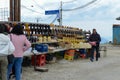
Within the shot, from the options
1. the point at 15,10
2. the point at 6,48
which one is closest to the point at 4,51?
the point at 6,48

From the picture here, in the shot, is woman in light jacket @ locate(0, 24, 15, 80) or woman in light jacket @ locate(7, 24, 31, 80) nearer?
woman in light jacket @ locate(0, 24, 15, 80)

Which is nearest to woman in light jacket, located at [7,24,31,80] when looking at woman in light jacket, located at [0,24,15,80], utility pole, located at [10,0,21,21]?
woman in light jacket, located at [0,24,15,80]

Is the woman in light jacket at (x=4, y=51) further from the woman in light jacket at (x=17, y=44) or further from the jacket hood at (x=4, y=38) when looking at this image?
the woman in light jacket at (x=17, y=44)

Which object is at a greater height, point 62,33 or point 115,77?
point 62,33

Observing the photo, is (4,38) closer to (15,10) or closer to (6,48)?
(6,48)

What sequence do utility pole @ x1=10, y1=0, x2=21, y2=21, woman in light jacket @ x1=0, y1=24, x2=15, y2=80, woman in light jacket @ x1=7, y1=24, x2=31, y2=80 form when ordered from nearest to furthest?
woman in light jacket @ x1=0, y1=24, x2=15, y2=80
woman in light jacket @ x1=7, y1=24, x2=31, y2=80
utility pole @ x1=10, y1=0, x2=21, y2=21

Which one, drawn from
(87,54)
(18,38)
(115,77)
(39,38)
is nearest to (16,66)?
(18,38)

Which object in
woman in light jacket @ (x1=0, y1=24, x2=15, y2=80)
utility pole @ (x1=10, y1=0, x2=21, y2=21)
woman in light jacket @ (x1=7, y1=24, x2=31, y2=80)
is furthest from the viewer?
utility pole @ (x1=10, y1=0, x2=21, y2=21)

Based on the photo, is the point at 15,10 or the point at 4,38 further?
the point at 15,10

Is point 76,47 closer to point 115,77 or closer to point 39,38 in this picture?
point 39,38

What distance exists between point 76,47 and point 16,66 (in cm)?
1165

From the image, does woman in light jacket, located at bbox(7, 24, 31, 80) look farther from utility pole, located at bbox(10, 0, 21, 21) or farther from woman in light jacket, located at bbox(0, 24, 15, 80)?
utility pole, located at bbox(10, 0, 21, 21)

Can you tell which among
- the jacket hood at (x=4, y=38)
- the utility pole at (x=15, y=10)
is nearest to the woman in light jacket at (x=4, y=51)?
the jacket hood at (x=4, y=38)

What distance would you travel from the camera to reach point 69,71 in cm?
1578
